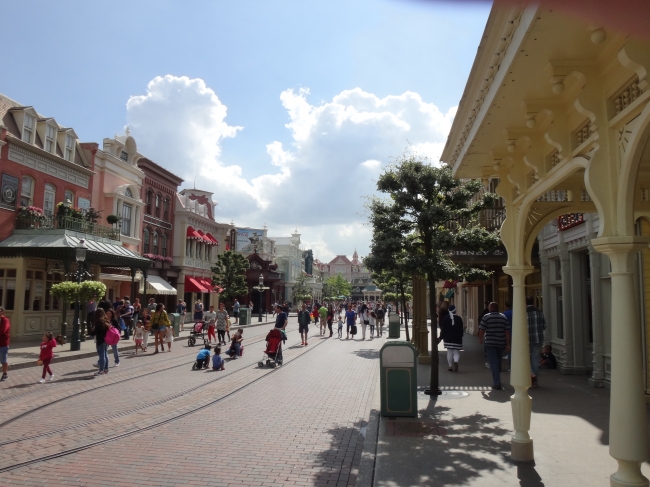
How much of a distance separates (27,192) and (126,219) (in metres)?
9.98

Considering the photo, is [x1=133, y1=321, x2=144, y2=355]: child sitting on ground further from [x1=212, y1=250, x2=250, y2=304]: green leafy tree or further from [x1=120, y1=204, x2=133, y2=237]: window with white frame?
[x1=212, y1=250, x2=250, y2=304]: green leafy tree

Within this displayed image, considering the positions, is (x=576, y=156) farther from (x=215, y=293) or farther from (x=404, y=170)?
(x=215, y=293)

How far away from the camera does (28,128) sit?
77.0ft

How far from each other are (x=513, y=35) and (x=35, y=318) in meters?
23.7

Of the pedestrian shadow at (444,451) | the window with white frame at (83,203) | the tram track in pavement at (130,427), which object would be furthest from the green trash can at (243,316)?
the pedestrian shadow at (444,451)

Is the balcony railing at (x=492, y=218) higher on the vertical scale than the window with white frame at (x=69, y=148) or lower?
lower

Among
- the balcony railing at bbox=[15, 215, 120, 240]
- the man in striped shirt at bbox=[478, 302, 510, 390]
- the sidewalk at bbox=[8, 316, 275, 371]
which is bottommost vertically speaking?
the sidewalk at bbox=[8, 316, 275, 371]

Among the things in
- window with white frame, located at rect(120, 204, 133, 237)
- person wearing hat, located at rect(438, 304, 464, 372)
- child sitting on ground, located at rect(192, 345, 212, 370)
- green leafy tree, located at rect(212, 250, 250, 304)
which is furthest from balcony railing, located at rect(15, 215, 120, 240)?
green leafy tree, located at rect(212, 250, 250, 304)

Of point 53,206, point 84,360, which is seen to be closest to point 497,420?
point 84,360

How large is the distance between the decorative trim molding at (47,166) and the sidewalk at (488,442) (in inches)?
752

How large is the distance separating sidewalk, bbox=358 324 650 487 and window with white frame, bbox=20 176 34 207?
18915mm

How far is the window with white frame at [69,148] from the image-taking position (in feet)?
85.4

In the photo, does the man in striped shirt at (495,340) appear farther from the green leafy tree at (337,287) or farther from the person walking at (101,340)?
the green leafy tree at (337,287)

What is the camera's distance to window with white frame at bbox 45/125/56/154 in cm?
2453
